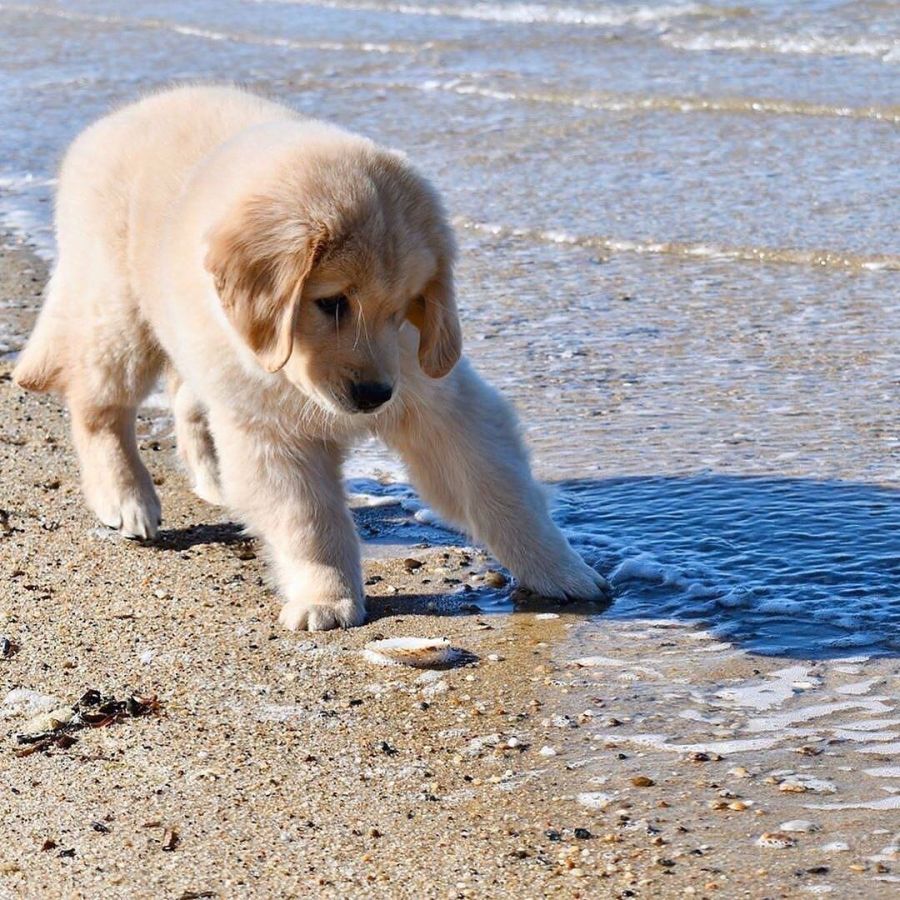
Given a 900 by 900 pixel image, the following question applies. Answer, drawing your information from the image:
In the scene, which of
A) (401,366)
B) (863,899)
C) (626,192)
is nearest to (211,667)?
(401,366)

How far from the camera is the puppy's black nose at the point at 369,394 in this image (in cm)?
422

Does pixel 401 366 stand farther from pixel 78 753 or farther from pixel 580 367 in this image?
pixel 580 367

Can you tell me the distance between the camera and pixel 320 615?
462 cm

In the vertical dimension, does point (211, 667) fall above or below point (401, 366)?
below

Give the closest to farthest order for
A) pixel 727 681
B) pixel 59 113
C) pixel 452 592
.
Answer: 1. pixel 727 681
2. pixel 452 592
3. pixel 59 113

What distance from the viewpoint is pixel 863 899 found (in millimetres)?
3086

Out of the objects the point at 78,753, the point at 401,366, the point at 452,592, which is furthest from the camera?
the point at 452,592

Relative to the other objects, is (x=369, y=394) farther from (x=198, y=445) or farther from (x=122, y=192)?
(x=198, y=445)

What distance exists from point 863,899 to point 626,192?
280 inches

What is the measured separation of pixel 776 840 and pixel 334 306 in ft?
5.54

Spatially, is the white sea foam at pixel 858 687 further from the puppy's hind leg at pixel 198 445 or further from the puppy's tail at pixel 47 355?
the puppy's tail at pixel 47 355

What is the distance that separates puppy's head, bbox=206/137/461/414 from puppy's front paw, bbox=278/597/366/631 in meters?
0.60

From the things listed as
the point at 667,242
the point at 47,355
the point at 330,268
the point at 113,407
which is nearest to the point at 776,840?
the point at 330,268

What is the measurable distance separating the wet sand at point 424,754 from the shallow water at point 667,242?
403mm
